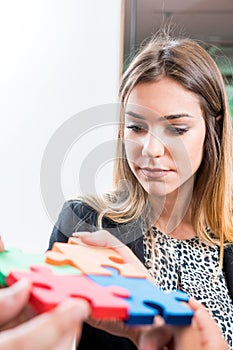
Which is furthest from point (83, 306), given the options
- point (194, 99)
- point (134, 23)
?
point (134, 23)

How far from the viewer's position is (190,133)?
3.18 ft

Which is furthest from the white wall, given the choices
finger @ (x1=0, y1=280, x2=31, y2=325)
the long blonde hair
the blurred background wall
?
finger @ (x1=0, y1=280, x2=31, y2=325)

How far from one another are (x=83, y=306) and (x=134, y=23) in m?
1.50

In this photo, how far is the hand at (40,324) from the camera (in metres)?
0.36

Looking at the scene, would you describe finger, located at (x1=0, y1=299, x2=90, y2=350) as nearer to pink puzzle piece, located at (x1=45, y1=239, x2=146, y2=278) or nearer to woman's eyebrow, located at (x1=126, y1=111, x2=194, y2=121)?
pink puzzle piece, located at (x1=45, y1=239, x2=146, y2=278)

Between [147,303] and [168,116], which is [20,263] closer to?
[147,303]

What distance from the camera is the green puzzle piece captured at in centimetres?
53

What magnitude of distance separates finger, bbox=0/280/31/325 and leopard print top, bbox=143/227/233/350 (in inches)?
18.8

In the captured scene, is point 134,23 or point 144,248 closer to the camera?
point 144,248

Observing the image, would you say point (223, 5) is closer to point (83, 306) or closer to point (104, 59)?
point (104, 59)

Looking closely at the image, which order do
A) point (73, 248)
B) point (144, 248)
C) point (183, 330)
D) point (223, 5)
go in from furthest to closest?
1. point (223, 5)
2. point (144, 248)
3. point (73, 248)
4. point (183, 330)

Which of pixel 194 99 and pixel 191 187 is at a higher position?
pixel 194 99

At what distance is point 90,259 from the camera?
1.90 feet

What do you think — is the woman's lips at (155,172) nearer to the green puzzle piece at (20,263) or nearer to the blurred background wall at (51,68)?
the green puzzle piece at (20,263)
